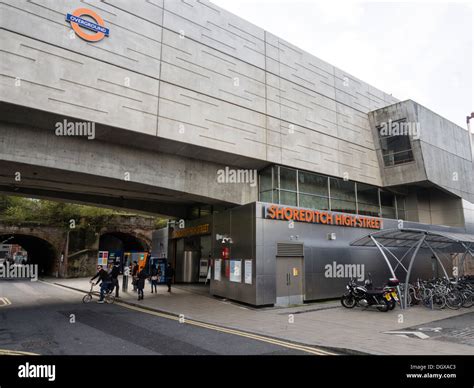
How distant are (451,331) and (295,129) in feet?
40.4

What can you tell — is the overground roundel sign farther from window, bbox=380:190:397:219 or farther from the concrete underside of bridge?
window, bbox=380:190:397:219

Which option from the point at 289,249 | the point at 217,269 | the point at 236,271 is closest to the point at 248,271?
the point at 236,271

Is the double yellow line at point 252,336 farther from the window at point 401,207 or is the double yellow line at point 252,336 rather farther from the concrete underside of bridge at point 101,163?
the window at point 401,207

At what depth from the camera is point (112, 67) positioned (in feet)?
44.2

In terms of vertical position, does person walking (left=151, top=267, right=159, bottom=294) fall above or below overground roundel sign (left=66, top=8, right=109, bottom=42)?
below

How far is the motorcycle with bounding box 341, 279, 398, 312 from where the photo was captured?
43.6 ft

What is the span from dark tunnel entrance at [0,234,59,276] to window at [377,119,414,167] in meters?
31.8

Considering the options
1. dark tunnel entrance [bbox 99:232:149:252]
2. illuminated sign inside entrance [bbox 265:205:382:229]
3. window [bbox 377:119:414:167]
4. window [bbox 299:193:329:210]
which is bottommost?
dark tunnel entrance [bbox 99:232:149:252]

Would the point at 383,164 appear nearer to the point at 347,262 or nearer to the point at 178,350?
the point at 347,262

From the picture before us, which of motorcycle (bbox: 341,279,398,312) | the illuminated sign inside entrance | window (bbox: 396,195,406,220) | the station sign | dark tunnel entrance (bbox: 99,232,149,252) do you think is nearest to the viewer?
motorcycle (bbox: 341,279,398,312)

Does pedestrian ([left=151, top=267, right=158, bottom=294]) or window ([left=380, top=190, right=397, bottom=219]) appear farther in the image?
window ([left=380, top=190, right=397, bottom=219])

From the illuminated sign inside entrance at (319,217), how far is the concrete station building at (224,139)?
A: 0.08m

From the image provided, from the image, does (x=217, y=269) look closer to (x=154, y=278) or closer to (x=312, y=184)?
(x=154, y=278)

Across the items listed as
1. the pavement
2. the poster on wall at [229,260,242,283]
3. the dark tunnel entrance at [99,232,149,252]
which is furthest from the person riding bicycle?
the dark tunnel entrance at [99,232,149,252]
